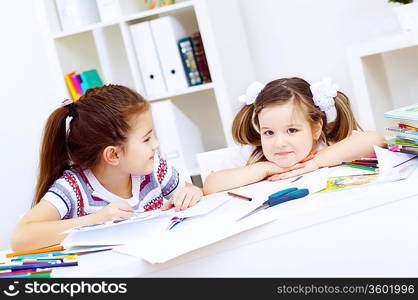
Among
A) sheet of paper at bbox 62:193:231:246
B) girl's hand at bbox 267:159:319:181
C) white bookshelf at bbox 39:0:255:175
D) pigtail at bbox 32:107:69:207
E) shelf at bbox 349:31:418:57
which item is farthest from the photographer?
white bookshelf at bbox 39:0:255:175

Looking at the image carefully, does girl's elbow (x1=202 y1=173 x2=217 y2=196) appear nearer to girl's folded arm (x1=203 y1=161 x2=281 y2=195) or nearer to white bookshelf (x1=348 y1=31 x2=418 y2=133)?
girl's folded arm (x1=203 y1=161 x2=281 y2=195)

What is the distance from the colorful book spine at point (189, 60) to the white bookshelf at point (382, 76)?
0.69 metres

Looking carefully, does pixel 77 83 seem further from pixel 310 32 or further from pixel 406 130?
pixel 406 130

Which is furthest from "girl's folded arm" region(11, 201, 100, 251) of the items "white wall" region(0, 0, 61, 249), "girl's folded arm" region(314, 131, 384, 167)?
"white wall" region(0, 0, 61, 249)

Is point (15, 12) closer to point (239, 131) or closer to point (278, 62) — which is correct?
point (278, 62)

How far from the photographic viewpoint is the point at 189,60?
9.06 ft

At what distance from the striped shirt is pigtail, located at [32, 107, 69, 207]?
0.03m

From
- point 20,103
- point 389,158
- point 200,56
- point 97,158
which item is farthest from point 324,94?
point 20,103

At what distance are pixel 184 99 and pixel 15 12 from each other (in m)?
1.02

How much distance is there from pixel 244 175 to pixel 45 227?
54cm

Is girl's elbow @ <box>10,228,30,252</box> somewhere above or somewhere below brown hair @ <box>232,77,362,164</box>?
below

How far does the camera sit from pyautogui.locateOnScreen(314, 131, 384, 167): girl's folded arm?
1635 mm

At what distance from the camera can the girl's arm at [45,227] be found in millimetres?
1462
